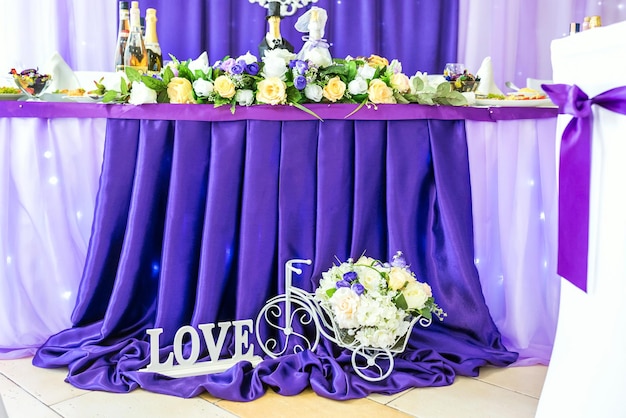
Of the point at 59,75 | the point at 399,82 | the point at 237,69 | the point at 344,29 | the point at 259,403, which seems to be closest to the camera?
the point at 259,403

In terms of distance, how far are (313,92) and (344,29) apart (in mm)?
1498

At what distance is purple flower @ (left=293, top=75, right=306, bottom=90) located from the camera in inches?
68.9

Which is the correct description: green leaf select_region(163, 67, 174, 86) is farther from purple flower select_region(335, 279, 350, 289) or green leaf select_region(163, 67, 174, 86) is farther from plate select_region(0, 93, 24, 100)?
purple flower select_region(335, 279, 350, 289)

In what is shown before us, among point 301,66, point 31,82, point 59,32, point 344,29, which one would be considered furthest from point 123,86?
point 344,29

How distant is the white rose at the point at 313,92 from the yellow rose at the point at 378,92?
141 mm

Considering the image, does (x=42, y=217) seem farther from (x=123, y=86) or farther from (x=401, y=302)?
(x=401, y=302)

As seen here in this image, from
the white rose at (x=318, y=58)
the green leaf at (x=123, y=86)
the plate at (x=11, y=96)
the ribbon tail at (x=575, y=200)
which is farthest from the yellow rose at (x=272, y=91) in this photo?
the ribbon tail at (x=575, y=200)

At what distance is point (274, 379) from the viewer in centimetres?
169

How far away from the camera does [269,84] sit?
173 centimetres

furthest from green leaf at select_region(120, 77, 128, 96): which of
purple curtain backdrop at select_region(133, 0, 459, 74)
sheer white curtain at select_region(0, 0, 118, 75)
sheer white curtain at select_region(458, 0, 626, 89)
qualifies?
sheer white curtain at select_region(458, 0, 626, 89)

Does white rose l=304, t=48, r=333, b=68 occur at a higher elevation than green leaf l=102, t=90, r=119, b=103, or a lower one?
higher

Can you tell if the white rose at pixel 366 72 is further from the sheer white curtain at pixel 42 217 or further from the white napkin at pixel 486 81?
the sheer white curtain at pixel 42 217

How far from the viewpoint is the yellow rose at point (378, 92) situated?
1804mm

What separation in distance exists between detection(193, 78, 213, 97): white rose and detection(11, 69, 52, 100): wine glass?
0.45 m
